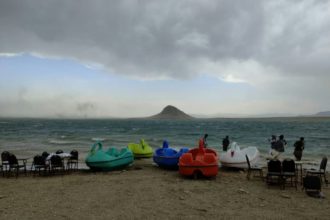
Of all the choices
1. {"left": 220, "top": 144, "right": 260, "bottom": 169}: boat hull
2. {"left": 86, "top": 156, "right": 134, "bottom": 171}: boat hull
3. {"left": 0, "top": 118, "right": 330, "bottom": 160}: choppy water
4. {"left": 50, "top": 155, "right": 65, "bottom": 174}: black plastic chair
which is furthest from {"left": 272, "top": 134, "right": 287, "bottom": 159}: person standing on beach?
{"left": 50, "top": 155, "right": 65, "bottom": 174}: black plastic chair

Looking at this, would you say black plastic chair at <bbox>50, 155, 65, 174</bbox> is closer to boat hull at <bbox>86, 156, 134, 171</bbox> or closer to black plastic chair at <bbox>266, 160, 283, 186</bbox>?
boat hull at <bbox>86, 156, 134, 171</bbox>

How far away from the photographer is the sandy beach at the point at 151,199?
7.10 metres

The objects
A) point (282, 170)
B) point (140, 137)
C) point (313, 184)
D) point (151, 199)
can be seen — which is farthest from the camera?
point (140, 137)

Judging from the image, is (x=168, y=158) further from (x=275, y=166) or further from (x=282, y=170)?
(x=282, y=170)

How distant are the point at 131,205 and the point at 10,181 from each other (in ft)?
17.5

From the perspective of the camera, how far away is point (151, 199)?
27.2 feet

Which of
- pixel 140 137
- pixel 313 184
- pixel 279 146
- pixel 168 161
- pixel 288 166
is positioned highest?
pixel 279 146

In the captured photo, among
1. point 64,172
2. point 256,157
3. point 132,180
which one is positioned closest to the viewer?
point 132,180

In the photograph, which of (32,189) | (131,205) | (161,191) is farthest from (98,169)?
(131,205)

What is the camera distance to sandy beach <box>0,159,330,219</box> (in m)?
7.10

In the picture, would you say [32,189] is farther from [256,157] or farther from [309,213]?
[256,157]

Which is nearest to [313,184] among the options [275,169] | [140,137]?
[275,169]

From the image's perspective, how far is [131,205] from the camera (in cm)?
773

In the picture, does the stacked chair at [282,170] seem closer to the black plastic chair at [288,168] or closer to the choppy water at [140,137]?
the black plastic chair at [288,168]
